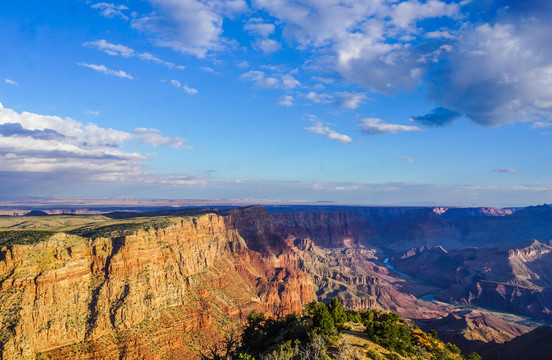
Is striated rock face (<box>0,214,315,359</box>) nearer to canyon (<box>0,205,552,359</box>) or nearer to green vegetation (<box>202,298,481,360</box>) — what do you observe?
canyon (<box>0,205,552,359</box>)

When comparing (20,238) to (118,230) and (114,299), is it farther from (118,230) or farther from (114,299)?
(114,299)

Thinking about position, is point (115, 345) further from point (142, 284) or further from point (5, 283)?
point (5, 283)

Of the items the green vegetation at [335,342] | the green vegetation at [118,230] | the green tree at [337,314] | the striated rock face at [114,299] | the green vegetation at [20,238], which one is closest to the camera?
the green vegetation at [335,342]

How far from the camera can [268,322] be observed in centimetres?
5447

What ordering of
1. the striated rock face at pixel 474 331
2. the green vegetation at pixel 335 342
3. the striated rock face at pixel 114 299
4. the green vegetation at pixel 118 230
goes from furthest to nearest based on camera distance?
the striated rock face at pixel 474 331
the green vegetation at pixel 118 230
the striated rock face at pixel 114 299
the green vegetation at pixel 335 342

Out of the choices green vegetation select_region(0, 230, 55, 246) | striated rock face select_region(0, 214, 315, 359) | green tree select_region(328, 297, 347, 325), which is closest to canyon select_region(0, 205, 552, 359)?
striated rock face select_region(0, 214, 315, 359)

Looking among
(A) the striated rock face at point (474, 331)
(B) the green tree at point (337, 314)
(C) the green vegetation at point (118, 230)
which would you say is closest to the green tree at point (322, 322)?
(B) the green tree at point (337, 314)

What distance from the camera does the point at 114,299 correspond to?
7356 cm

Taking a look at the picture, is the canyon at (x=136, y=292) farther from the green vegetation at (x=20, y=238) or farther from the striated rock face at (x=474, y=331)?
the green vegetation at (x=20, y=238)

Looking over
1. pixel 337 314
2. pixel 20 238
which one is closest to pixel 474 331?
pixel 337 314

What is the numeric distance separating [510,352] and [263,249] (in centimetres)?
11232

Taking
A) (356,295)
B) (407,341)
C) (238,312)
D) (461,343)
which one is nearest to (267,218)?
(356,295)

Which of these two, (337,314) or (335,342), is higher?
(337,314)

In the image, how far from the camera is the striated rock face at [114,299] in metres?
60.9
